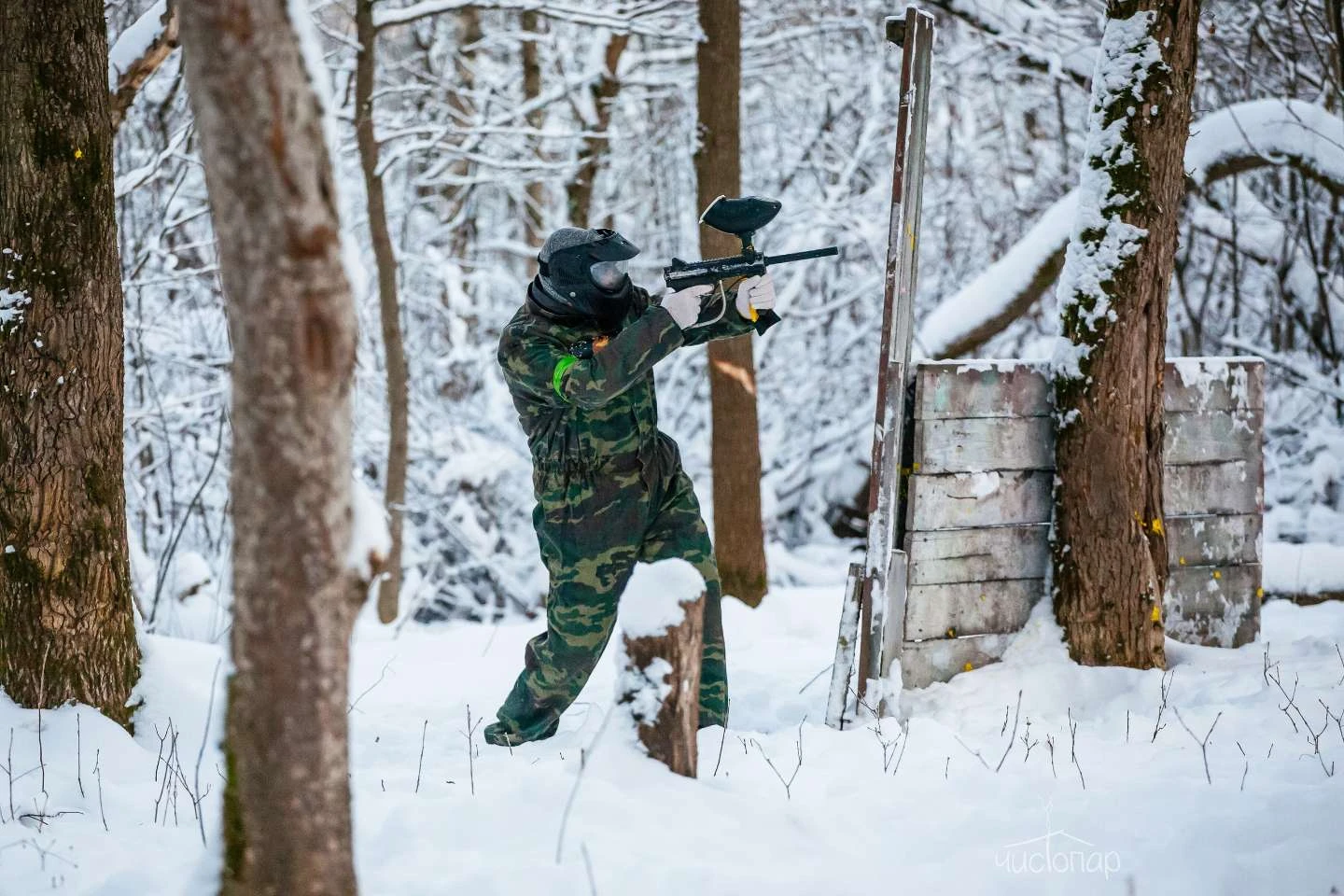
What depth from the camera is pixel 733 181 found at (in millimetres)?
5895

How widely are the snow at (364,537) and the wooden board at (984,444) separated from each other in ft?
8.27

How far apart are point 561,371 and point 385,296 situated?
5.31 m

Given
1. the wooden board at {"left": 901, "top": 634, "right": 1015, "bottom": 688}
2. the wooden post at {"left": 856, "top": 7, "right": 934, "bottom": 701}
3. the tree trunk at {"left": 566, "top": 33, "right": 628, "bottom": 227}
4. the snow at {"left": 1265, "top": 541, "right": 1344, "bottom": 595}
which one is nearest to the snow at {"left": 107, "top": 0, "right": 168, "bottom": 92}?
the wooden post at {"left": 856, "top": 7, "right": 934, "bottom": 701}

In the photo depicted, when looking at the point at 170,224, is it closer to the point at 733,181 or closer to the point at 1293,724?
the point at 733,181

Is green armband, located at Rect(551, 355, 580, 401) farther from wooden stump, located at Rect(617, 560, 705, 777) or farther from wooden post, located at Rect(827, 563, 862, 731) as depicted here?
wooden post, located at Rect(827, 563, 862, 731)

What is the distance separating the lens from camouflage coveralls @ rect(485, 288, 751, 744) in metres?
3.49

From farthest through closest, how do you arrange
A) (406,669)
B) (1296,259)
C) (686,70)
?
(686,70)
(1296,259)
(406,669)

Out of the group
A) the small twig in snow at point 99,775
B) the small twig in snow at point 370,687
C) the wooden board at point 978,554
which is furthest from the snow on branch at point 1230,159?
the small twig in snow at point 99,775

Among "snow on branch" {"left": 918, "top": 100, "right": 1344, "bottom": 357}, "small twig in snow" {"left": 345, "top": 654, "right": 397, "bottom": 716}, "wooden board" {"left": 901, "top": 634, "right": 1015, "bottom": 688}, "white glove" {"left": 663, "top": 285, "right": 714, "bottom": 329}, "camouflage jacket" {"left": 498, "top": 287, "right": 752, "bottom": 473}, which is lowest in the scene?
"small twig in snow" {"left": 345, "top": 654, "right": 397, "bottom": 716}

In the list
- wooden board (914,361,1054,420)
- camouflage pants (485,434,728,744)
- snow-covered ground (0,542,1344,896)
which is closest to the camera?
snow-covered ground (0,542,1344,896)

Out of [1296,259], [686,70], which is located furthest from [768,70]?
[1296,259]

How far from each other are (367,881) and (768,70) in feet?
33.2

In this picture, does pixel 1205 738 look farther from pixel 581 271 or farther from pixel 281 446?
pixel 281 446

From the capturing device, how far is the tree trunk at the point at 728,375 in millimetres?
5809
